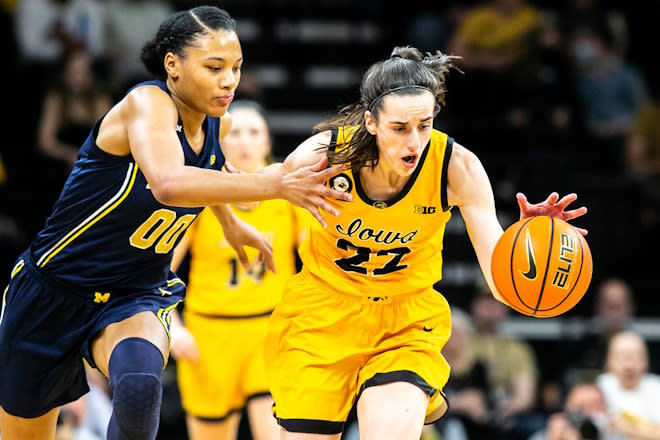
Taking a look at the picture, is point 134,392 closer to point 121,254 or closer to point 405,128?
point 121,254

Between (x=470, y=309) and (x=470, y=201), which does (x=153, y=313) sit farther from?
(x=470, y=309)

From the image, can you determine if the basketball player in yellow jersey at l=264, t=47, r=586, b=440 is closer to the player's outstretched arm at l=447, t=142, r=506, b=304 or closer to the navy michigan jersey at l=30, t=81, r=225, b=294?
the player's outstretched arm at l=447, t=142, r=506, b=304

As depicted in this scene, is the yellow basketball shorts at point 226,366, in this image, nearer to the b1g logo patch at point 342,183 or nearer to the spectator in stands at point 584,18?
the b1g logo patch at point 342,183

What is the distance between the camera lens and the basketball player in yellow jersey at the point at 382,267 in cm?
439

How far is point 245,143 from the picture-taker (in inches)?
248

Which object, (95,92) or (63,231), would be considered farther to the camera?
(95,92)

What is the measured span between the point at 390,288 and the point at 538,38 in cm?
570

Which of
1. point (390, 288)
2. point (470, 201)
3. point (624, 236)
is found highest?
point (470, 201)

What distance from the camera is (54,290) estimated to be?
Result: 4.50 metres

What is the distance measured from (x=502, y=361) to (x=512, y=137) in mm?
2134

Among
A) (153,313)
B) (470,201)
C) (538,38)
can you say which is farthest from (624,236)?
(153,313)

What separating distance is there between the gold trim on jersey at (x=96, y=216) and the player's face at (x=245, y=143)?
1.87 meters

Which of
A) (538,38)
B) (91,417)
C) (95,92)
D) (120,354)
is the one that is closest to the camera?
(120,354)

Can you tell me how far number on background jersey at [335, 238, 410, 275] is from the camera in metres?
4.59
